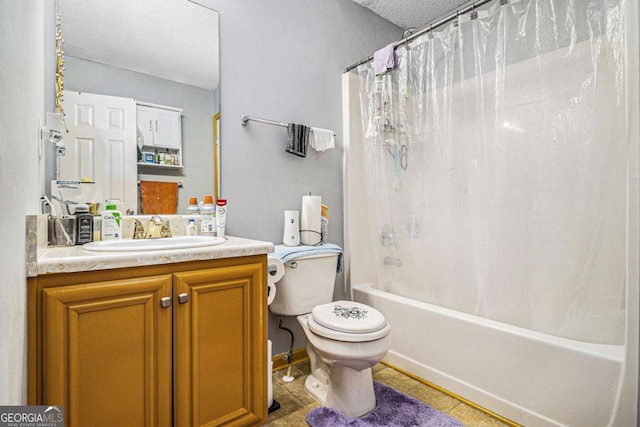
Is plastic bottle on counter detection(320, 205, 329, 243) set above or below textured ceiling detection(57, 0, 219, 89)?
below

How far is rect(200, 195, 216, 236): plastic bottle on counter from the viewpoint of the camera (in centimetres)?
169

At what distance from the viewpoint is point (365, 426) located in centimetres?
149

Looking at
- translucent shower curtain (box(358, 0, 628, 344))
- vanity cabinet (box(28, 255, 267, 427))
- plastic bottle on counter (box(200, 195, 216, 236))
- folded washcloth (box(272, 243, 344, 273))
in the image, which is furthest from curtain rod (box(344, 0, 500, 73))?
vanity cabinet (box(28, 255, 267, 427))

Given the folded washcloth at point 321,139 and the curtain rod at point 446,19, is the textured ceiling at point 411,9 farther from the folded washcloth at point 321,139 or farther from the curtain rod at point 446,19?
the folded washcloth at point 321,139

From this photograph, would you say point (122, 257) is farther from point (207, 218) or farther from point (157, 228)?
point (207, 218)

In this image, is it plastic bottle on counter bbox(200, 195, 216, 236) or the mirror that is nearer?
the mirror

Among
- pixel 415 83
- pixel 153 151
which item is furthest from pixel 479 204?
pixel 153 151

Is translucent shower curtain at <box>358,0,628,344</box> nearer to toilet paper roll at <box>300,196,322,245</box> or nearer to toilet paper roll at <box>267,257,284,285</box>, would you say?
toilet paper roll at <box>300,196,322,245</box>

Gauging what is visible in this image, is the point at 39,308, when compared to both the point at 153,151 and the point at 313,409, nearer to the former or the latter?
the point at 153,151

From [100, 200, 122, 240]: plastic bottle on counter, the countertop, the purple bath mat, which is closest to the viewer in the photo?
the countertop

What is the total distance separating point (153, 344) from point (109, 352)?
0.13 meters

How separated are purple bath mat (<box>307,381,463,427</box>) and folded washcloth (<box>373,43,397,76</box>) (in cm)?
198

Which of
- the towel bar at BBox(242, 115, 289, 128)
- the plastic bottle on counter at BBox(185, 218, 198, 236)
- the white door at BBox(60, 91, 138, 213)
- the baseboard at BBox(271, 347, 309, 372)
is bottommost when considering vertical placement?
the baseboard at BBox(271, 347, 309, 372)

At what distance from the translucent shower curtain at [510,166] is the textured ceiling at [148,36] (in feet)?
3.73
